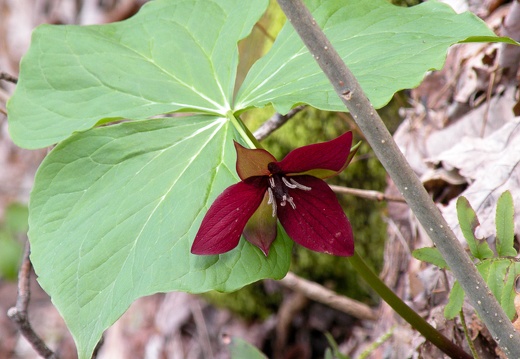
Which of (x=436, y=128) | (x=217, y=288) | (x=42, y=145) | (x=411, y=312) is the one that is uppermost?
(x=42, y=145)

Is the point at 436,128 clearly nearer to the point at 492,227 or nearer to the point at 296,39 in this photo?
the point at 492,227

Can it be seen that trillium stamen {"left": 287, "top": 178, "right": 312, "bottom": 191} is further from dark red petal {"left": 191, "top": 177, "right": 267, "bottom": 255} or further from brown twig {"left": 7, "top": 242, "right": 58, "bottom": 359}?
brown twig {"left": 7, "top": 242, "right": 58, "bottom": 359}

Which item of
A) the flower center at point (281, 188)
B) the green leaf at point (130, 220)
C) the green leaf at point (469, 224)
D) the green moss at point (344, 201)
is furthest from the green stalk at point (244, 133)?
the green moss at point (344, 201)

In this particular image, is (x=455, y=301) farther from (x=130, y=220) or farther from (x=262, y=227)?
(x=130, y=220)

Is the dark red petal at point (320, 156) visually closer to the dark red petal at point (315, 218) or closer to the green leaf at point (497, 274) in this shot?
the dark red petal at point (315, 218)

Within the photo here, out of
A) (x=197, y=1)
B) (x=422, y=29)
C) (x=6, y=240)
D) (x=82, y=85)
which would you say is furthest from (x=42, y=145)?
(x=6, y=240)

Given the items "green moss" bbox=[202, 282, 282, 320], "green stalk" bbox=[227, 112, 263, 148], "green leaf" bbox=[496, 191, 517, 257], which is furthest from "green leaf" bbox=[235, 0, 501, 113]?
"green moss" bbox=[202, 282, 282, 320]
